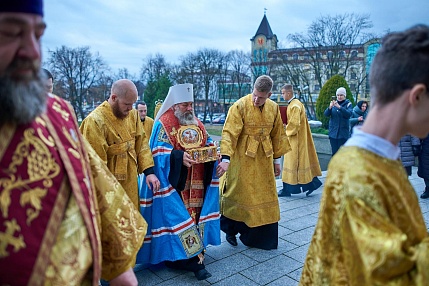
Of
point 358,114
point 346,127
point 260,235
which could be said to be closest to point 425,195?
point 346,127

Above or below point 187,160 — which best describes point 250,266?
below

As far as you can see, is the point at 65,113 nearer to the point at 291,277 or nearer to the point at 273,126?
the point at 291,277

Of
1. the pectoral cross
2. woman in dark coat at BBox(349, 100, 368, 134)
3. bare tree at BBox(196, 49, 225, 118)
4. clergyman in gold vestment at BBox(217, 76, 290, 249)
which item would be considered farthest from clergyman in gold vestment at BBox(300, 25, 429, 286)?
bare tree at BBox(196, 49, 225, 118)

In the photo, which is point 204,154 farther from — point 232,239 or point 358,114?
point 358,114

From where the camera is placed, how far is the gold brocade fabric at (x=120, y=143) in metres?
3.52

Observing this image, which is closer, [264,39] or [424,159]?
[424,159]

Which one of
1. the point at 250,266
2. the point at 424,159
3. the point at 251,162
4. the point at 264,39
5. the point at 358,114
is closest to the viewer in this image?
the point at 250,266

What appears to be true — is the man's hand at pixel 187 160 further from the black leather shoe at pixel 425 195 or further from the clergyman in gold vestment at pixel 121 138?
the black leather shoe at pixel 425 195

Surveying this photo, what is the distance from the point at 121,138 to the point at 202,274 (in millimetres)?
1612

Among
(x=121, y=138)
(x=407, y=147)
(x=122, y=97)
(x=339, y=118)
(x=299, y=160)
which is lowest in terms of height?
(x=299, y=160)

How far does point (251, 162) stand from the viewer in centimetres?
459

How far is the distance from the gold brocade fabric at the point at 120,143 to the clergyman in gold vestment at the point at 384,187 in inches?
101

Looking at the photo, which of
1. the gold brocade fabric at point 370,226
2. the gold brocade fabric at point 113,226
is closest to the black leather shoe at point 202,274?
the gold brocade fabric at point 113,226

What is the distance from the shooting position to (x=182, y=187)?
4.00 meters
